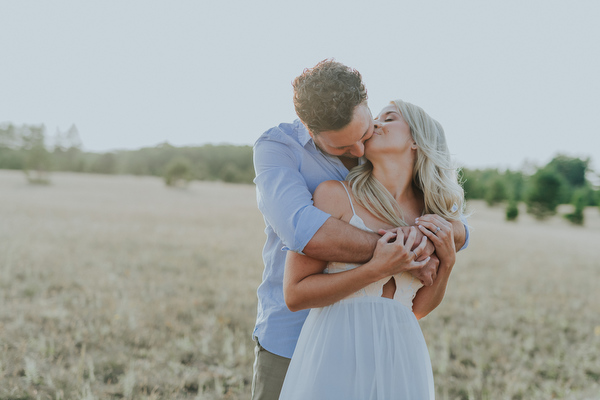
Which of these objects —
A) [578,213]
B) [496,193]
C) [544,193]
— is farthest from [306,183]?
[496,193]

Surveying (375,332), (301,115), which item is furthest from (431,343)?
(301,115)

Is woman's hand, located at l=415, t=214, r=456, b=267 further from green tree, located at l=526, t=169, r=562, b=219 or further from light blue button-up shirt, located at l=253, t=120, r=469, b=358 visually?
green tree, located at l=526, t=169, r=562, b=219

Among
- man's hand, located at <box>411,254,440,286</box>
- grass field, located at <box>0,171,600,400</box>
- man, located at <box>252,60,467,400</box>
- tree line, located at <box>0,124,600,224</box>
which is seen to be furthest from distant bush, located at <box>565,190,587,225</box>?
man's hand, located at <box>411,254,440,286</box>

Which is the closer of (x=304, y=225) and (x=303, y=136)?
(x=304, y=225)

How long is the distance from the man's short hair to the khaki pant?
1259 millimetres

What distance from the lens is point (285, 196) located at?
6.25 feet

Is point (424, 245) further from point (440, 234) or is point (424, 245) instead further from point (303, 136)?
point (303, 136)

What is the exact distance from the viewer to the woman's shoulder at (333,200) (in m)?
1.99

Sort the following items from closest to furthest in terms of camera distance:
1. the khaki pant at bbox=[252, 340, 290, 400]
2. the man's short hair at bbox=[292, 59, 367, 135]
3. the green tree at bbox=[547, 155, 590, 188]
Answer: the man's short hair at bbox=[292, 59, 367, 135] < the khaki pant at bbox=[252, 340, 290, 400] < the green tree at bbox=[547, 155, 590, 188]

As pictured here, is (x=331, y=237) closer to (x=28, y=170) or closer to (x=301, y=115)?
(x=301, y=115)

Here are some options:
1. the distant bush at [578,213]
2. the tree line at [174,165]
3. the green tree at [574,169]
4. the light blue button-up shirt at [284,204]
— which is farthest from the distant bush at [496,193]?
the light blue button-up shirt at [284,204]

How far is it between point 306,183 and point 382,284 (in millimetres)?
606

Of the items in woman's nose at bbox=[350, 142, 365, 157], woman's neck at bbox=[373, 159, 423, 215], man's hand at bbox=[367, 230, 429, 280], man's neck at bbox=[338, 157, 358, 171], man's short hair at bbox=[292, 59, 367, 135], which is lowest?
man's hand at bbox=[367, 230, 429, 280]

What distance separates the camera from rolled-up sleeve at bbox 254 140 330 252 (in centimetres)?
182
